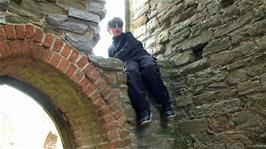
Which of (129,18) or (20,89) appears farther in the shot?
(129,18)

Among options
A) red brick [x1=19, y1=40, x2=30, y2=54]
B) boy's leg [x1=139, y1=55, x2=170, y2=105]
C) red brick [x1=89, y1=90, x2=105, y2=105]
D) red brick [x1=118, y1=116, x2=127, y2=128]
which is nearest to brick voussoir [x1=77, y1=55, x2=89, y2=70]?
red brick [x1=89, y1=90, x2=105, y2=105]

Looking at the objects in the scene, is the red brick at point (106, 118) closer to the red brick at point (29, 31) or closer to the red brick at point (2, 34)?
the red brick at point (29, 31)

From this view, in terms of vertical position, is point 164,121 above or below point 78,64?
below

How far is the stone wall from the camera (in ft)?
9.88

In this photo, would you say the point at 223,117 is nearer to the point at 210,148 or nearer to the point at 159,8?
the point at 210,148

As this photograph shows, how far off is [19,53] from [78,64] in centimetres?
52

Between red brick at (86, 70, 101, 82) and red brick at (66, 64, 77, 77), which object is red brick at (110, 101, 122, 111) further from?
red brick at (66, 64, 77, 77)

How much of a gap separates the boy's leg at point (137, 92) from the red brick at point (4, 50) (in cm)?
126

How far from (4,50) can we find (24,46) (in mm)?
158

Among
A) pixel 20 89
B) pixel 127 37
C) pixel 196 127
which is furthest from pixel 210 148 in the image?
pixel 20 89

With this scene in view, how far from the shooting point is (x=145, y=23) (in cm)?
470

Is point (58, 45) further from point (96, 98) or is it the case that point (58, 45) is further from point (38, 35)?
point (96, 98)

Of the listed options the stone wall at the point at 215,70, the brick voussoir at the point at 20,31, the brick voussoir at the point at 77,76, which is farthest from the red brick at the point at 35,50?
the stone wall at the point at 215,70

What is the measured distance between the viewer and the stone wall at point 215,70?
301cm
